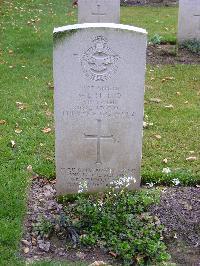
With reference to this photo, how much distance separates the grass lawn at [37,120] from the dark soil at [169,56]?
0.40 meters

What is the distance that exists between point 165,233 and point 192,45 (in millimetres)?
6629

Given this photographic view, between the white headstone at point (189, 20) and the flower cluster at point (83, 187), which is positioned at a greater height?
the white headstone at point (189, 20)

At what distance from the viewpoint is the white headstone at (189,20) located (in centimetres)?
1045

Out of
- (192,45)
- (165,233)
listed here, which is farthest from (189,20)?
(165,233)

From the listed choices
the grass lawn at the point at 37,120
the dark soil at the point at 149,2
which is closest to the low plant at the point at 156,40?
the grass lawn at the point at 37,120

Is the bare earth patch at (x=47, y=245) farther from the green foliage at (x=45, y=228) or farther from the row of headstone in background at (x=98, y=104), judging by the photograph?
the row of headstone in background at (x=98, y=104)

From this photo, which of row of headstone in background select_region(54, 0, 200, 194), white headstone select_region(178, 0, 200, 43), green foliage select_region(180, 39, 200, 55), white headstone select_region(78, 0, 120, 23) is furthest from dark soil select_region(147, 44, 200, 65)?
row of headstone in background select_region(54, 0, 200, 194)

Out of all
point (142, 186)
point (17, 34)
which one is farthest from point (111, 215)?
point (17, 34)

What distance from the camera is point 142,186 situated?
5.54 meters

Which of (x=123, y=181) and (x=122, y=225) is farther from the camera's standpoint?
(x=123, y=181)

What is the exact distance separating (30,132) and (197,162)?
83.2 inches

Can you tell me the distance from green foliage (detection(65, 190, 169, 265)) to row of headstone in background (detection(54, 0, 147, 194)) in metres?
0.20

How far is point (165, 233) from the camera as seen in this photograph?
4664mm

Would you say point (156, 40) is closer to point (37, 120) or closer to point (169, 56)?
point (169, 56)
